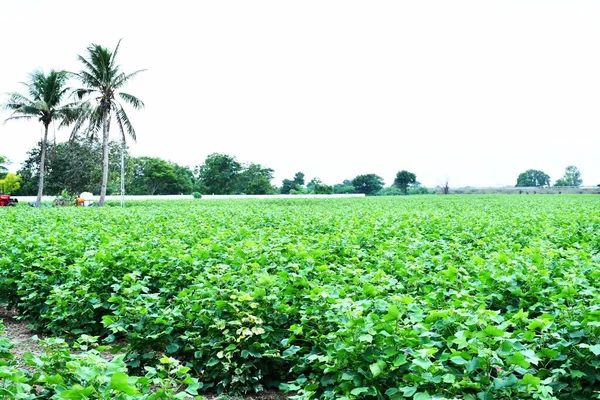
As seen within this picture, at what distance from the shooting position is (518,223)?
1082cm

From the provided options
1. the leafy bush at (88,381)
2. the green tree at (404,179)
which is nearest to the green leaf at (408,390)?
the leafy bush at (88,381)

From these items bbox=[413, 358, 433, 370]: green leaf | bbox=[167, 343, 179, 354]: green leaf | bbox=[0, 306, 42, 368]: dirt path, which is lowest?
bbox=[0, 306, 42, 368]: dirt path

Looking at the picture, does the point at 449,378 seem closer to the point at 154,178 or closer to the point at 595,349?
the point at 595,349

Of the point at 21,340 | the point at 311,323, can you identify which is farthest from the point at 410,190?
the point at 311,323

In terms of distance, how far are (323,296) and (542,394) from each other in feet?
5.60

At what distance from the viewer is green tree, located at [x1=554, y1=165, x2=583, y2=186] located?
131m

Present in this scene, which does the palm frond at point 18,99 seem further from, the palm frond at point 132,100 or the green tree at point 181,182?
the green tree at point 181,182

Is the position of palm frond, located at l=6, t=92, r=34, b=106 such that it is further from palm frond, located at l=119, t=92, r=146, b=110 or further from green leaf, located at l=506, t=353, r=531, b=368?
green leaf, located at l=506, t=353, r=531, b=368

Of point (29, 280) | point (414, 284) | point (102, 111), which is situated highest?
point (102, 111)

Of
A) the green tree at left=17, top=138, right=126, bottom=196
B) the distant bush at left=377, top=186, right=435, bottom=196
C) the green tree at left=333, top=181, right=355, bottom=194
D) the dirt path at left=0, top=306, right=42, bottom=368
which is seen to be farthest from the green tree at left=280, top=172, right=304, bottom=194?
the dirt path at left=0, top=306, right=42, bottom=368

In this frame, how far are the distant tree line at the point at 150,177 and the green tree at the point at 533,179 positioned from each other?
39.0m

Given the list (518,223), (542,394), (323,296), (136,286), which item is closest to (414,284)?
(323,296)

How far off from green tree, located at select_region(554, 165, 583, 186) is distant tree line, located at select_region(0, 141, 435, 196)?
5110 cm

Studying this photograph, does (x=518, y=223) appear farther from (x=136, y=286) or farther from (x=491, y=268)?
(x=136, y=286)
